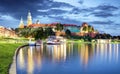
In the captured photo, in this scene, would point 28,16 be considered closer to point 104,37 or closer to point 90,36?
point 90,36

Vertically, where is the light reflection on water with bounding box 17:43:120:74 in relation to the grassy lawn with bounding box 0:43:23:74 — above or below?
below

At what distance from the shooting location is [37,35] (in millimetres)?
93062

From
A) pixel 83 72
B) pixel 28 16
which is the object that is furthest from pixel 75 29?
pixel 83 72

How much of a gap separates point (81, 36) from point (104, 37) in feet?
71.6

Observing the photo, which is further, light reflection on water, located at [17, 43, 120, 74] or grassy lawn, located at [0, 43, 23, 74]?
light reflection on water, located at [17, 43, 120, 74]

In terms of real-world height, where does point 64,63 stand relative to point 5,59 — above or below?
below

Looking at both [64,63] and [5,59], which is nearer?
[5,59]

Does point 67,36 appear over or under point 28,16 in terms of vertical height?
under

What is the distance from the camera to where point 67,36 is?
16125cm

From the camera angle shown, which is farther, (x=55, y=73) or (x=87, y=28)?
(x=87, y=28)

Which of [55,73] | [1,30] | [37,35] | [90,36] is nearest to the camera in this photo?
[55,73]

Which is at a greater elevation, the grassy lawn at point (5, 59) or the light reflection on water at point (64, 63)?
the grassy lawn at point (5, 59)

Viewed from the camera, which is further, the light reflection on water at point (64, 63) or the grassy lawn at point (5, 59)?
the light reflection on water at point (64, 63)

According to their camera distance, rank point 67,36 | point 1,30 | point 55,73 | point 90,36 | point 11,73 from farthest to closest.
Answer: point 90,36, point 67,36, point 1,30, point 55,73, point 11,73
